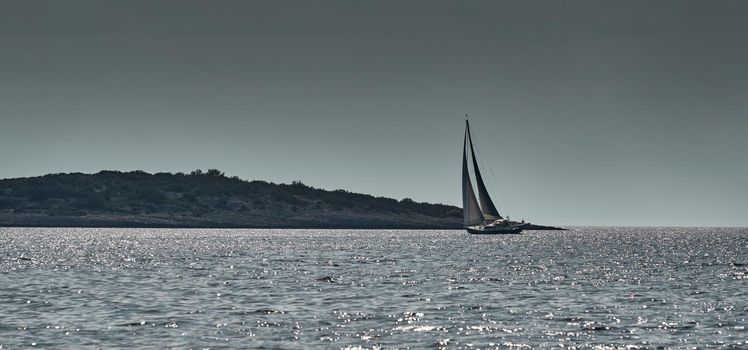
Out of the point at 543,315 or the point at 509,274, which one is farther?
the point at 509,274

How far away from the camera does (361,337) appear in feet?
151

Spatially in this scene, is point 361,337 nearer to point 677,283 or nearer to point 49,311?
point 49,311

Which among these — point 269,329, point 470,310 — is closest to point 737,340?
point 470,310

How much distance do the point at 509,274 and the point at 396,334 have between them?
4259 centimetres

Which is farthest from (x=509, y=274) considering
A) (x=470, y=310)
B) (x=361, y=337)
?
(x=361, y=337)

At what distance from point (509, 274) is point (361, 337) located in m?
43.9

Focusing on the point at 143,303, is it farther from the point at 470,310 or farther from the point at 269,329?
the point at 470,310

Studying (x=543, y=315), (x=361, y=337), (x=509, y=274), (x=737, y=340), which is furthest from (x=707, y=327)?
A: (x=509, y=274)

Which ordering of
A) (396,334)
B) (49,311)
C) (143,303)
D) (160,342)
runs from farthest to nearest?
(143,303) < (49,311) < (396,334) < (160,342)

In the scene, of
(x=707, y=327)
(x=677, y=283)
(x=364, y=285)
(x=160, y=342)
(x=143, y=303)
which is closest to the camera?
(x=160, y=342)

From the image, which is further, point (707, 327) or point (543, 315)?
point (543, 315)

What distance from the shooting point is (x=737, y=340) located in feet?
150

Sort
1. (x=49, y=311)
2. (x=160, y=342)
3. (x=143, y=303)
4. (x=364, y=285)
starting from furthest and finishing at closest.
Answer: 1. (x=364, y=285)
2. (x=143, y=303)
3. (x=49, y=311)
4. (x=160, y=342)

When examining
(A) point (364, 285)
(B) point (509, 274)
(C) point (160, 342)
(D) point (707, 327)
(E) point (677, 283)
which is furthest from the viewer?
(B) point (509, 274)
